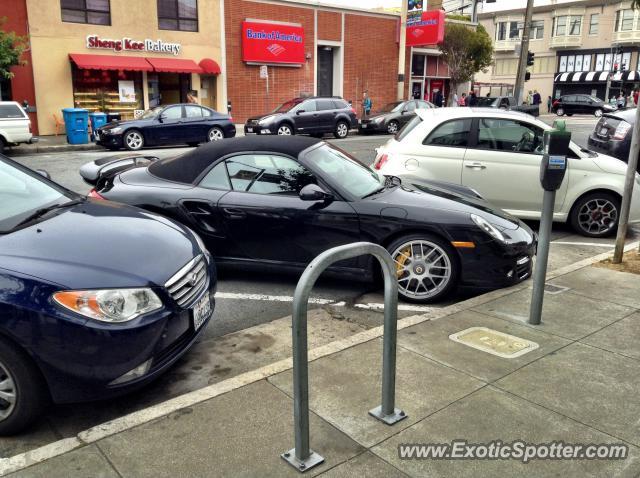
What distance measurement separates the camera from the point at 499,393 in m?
3.53

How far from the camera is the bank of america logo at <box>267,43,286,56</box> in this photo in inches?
1094

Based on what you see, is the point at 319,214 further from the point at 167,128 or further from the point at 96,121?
the point at 96,121

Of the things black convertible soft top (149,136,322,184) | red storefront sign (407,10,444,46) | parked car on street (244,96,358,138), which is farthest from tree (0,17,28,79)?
red storefront sign (407,10,444,46)

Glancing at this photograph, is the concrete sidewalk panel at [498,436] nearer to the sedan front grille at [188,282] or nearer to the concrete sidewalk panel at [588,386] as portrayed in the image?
the concrete sidewalk panel at [588,386]

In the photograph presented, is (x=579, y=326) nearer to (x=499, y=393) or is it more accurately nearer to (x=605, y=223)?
(x=499, y=393)

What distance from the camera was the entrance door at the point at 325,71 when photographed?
30781 millimetres

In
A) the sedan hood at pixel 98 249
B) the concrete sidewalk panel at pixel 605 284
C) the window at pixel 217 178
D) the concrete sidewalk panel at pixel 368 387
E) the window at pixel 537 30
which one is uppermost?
the window at pixel 537 30

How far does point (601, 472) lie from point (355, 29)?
30869 mm

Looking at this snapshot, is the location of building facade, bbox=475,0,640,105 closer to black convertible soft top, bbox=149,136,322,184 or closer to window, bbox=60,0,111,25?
window, bbox=60,0,111,25

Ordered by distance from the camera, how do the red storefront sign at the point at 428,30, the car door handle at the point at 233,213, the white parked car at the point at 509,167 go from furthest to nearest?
the red storefront sign at the point at 428,30, the white parked car at the point at 509,167, the car door handle at the point at 233,213

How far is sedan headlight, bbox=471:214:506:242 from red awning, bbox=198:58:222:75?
72.8 feet

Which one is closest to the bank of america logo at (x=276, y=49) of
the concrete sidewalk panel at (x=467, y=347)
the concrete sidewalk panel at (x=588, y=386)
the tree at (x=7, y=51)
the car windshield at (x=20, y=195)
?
the tree at (x=7, y=51)

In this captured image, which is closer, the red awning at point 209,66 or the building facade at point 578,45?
the red awning at point 209,66

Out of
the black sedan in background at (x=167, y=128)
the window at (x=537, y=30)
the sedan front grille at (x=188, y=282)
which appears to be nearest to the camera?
the sedan front grille at (x=188, y=282)
